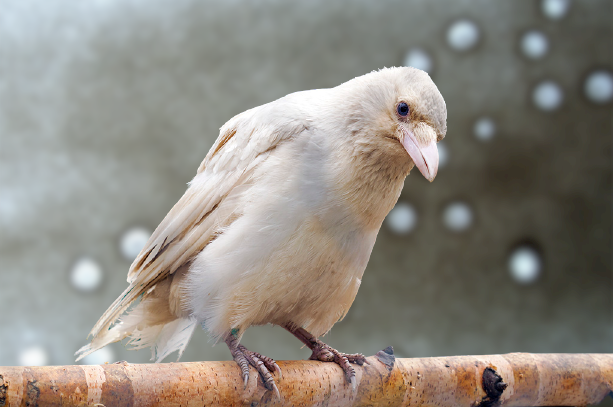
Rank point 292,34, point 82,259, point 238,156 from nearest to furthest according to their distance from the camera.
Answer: point 238,156 < point 82,259 < point 292,34

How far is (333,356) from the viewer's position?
1437 mm

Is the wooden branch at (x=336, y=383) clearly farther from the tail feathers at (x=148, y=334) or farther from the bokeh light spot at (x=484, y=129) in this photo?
the bokeh light spot at (x=484, y=129)

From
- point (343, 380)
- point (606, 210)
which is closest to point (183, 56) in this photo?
point (343, 380)

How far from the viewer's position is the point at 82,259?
8.68 feet

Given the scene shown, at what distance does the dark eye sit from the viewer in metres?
1.29

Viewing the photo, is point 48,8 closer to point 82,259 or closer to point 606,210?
point 82,259

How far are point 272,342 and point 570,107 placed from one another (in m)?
2.09

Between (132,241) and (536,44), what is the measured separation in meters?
2.40

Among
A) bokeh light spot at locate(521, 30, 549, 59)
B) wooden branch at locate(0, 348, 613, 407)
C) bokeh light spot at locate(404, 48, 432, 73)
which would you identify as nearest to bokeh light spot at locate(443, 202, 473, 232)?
bokeh light spot at locate(404, 48, 432, 73)

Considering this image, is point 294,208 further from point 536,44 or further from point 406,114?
point 536,44

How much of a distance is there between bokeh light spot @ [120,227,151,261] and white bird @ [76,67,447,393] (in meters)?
1.25

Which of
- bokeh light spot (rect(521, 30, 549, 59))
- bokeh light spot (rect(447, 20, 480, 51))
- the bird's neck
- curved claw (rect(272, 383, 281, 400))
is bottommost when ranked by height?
curved claw (rect(272, 383, 281, 400))

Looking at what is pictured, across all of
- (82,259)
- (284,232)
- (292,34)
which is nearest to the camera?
(284,232)

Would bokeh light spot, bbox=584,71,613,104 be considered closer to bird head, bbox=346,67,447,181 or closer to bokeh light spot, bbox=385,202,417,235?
bokeh light spot, bbox=385,202,417,235
